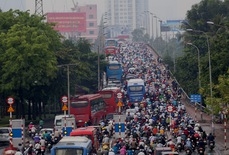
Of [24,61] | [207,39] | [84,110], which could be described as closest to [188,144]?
[207,39]

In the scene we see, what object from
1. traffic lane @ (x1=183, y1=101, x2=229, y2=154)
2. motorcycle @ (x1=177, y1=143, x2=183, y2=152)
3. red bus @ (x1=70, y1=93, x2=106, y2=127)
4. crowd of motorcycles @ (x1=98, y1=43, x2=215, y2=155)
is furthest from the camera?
red bus @ (x1=70, y1=93, x2=106, y2=127)

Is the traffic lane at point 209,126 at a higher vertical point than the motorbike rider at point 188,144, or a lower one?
lower

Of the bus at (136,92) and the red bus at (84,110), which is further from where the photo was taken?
the bus at (136,92)

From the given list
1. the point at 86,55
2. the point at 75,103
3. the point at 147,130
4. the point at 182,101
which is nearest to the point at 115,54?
the point at 86,55

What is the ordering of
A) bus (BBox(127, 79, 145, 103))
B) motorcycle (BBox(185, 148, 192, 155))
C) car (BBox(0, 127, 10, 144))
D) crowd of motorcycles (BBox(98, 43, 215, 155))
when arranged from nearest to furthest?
1. motorcycle (BBox(185, 148, 192, 155))
2. crowd of motorcycles (BBox(98, 43, 215, 155))
3. car (BBox(0, 127, 10, 144))
4. bus (BBox(127, 79, 145, 103))

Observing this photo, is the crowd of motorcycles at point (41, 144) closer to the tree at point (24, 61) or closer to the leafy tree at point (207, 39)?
the leafy tree at point (207, 39)

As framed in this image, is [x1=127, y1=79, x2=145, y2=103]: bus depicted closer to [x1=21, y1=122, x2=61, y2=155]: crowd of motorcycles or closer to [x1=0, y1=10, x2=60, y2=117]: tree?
[x1=0, y1=10, x2=60, y2=117]: tree

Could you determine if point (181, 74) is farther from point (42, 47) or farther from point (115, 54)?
point (115, 54)

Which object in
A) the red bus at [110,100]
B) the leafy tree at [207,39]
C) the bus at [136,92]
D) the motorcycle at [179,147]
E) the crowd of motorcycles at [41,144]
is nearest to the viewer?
the crowd of motorcycles at [41,144]

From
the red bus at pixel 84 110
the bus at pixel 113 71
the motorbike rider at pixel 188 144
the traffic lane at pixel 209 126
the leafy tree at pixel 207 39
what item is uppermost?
the leafy tree at pixel 207 39

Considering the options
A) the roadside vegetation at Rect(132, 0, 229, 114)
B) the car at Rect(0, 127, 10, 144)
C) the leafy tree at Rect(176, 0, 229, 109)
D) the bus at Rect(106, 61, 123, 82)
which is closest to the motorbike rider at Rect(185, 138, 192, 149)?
the roadside vegetation at Rect(132, 0, 229, 114)

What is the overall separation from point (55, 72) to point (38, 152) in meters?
25.3

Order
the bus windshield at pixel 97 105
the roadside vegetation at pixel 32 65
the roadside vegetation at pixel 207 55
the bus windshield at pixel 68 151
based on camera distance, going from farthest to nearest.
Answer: the roadside vegetation at pixel 32 65, the bus windshield at pixel 97 105, the roadside vegetation at pixel 207 55, the bus windshield at pixel 68 151

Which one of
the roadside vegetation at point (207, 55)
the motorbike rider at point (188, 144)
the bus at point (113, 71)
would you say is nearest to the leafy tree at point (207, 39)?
the roadside vegetation at point (207, 55)
